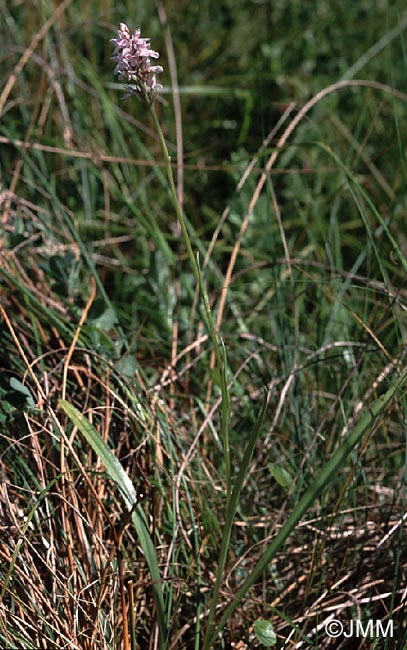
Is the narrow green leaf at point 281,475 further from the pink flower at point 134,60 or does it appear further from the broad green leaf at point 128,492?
the pink flower at point 134,60

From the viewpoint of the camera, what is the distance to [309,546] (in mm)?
1285

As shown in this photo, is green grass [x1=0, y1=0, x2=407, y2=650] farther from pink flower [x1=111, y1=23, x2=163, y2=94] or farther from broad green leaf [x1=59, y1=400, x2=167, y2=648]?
pink flower [x1=111, y1=23, x2=163, y2=94]

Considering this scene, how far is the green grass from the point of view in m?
1.13

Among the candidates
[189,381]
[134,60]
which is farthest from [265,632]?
[134,60]

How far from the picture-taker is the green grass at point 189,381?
1.13 m

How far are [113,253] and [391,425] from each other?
81 centimetres

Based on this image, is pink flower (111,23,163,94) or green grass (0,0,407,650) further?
green grass (0,0,407,650)

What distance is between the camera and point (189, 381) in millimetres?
1562

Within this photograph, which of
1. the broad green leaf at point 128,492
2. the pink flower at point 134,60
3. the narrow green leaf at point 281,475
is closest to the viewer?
the pink flower at point 134,60

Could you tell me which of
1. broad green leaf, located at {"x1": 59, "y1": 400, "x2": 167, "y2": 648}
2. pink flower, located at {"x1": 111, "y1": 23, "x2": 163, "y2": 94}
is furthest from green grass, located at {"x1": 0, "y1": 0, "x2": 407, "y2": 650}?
pink flower, located at {"x1": 111, "y1": 23, "x2": 163, "y2": 94}

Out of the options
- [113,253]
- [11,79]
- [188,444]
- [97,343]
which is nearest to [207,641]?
[188,444]

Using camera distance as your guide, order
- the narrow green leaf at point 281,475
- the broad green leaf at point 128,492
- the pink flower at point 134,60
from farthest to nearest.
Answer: the narrow green leaf at point 281,475, the broad green leaf at point 128,492, the pink flower at point 134,60

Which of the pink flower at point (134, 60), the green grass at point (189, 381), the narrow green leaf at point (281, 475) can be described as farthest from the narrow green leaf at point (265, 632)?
the pink flower at point (134, 60)

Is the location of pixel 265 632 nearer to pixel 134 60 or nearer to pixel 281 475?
pixel 281 475
